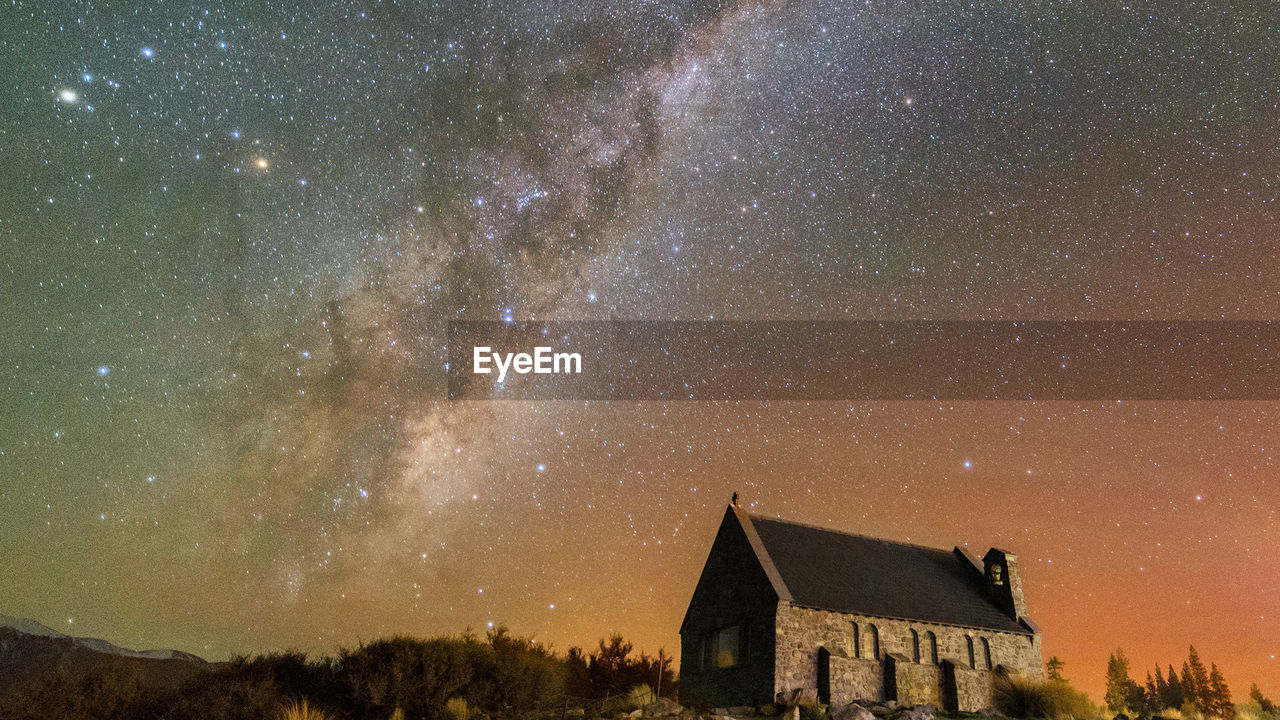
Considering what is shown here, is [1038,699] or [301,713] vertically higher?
[1038,699]

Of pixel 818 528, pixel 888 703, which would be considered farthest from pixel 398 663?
pixel 818 528

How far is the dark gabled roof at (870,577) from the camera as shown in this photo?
29.7m

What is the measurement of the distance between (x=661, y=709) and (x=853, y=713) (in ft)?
19.9

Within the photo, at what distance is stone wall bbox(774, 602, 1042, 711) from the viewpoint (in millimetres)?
27078

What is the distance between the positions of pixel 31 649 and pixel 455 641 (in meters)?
30.1

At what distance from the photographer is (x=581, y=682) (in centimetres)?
4041

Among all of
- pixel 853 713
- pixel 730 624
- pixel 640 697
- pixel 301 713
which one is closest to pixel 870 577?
pixel 730 624

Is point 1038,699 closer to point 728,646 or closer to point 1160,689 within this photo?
point 728,646

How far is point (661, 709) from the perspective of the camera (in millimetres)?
23828

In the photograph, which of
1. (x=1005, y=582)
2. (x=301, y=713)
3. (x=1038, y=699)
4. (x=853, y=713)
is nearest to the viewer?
(x=301, y=713)

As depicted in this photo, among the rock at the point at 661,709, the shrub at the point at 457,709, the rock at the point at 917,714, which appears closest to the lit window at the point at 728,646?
the rock at the point at 661,709

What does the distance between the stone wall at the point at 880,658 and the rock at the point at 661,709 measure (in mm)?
4175

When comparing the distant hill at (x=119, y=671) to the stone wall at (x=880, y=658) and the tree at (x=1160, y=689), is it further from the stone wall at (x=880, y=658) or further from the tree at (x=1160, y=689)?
the tree at (x=1160, y=689)

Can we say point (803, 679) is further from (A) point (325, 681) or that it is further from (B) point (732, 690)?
(A) point (325, 681)
